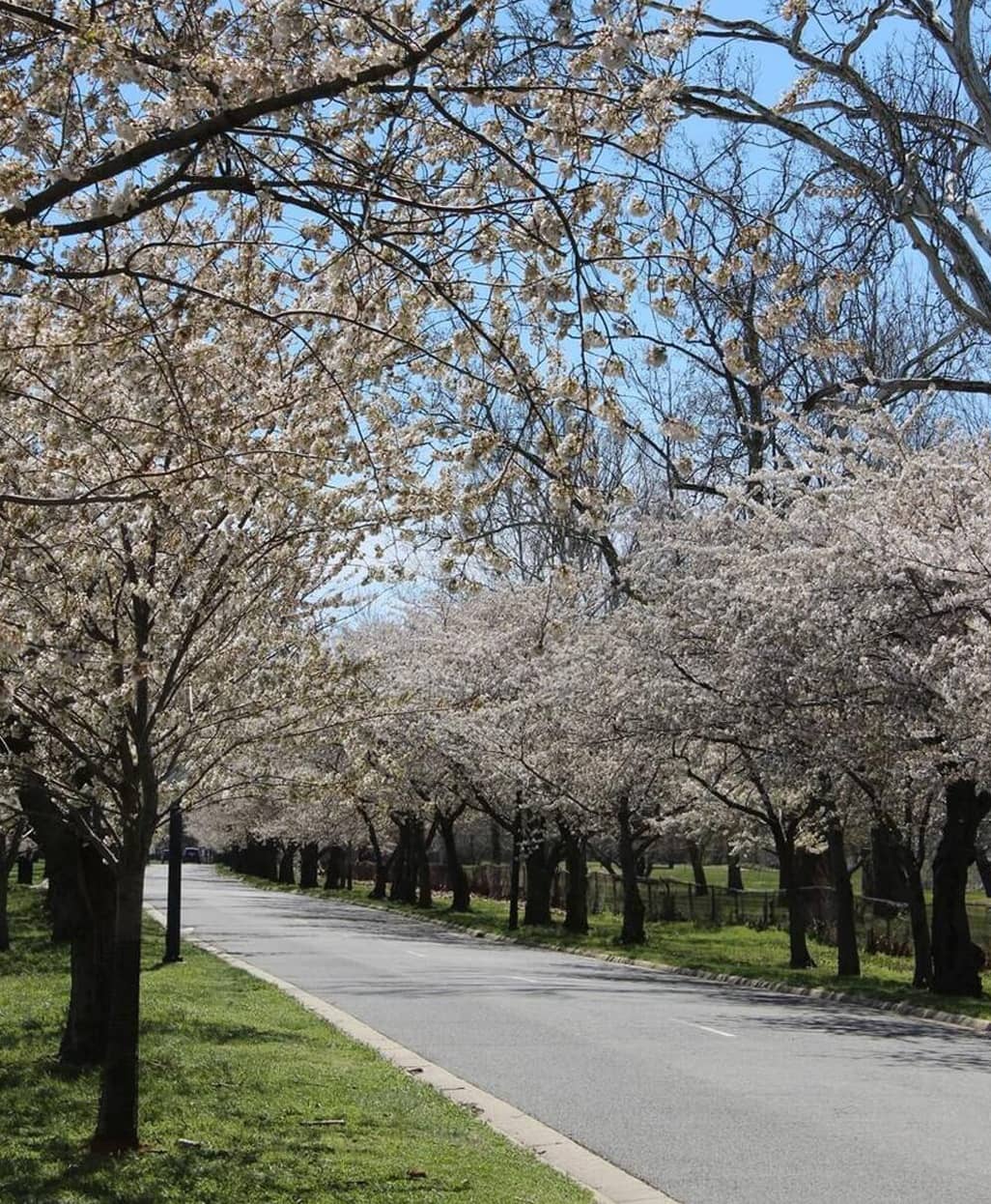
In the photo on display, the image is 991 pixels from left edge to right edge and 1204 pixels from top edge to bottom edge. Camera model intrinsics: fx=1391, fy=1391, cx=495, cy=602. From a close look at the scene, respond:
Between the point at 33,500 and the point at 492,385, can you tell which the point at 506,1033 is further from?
the point at 33,500

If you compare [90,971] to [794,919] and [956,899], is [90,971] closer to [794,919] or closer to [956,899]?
[956,899]

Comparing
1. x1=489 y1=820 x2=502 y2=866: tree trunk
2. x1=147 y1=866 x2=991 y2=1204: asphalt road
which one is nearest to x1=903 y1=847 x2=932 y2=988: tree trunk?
x1=147 y1=866 x2=991 y2=1204: asphalt road

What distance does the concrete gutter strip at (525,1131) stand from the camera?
25.7 ft

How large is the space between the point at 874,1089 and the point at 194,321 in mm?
8460

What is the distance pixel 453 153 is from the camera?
6.38 metres

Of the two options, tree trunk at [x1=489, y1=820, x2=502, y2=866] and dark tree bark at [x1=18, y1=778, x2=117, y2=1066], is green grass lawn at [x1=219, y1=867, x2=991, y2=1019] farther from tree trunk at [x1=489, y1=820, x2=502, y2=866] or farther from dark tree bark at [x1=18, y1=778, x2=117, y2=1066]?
dark tree bark at [x1=18, y1=778, x2=117, y2=1066]

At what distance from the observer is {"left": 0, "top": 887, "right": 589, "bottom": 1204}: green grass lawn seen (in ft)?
23.5

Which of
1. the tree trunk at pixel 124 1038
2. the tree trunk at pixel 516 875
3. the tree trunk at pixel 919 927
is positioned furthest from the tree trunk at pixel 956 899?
the tree trunk at pixel 516 875

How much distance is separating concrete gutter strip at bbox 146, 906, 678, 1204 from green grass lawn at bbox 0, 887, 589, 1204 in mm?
220

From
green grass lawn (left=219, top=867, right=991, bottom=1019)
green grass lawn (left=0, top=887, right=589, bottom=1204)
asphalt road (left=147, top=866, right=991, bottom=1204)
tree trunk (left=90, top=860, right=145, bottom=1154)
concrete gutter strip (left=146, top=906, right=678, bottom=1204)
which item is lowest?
green grass lawn (left=219, top=867, right=991, bottom=1019)

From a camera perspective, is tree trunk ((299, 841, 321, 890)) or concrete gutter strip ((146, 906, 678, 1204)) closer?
concrete gutter strip ((146, 906, 678, 1204))

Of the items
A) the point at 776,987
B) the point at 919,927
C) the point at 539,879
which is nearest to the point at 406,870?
the point at 539,879

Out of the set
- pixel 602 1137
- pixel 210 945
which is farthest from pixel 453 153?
pixel 210 945

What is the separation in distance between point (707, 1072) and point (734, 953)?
62.1 ft
